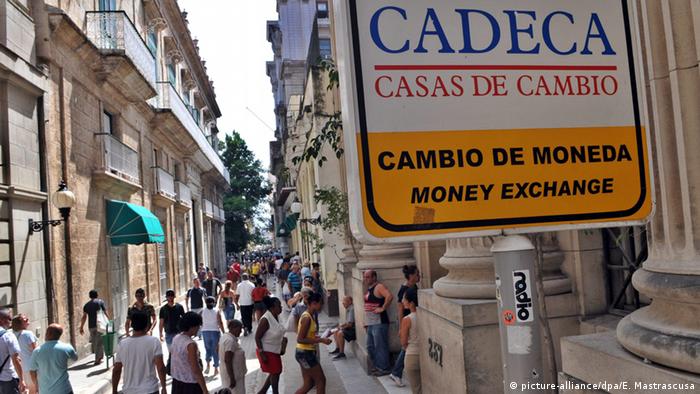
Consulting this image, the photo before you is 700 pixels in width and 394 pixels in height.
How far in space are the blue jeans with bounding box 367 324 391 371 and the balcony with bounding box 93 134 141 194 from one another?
883 centimetres

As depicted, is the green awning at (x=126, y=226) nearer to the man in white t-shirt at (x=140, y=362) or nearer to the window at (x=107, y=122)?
the window at (x=107, y=122)

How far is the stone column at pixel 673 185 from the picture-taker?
2225mm

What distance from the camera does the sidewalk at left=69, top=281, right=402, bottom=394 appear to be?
8438 millimetres

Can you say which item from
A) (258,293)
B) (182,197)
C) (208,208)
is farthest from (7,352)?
(208,208)

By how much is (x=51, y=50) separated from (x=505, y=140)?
1263cm

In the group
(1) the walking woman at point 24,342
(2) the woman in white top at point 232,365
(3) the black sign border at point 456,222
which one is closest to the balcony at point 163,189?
(1) the walking woman at point 24,342

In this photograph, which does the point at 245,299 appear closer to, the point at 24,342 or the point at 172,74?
the point at 24,342

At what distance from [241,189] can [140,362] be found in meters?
48.4

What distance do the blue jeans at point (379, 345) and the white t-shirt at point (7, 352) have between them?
186 inches

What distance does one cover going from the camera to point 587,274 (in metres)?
5.06

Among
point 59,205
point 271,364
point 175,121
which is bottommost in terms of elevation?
point 271,364

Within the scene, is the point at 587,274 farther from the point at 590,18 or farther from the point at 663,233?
the point at 590,18

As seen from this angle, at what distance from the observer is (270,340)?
729cm

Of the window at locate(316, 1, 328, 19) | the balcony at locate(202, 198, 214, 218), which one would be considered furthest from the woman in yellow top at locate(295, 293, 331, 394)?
the window at locate(316, 1, 328, 19)
